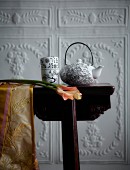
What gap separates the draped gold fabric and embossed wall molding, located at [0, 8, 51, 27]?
1.17m

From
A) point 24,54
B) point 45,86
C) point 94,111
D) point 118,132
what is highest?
point 24,54

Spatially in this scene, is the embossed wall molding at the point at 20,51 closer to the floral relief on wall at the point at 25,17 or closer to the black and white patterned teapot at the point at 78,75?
the floral relief on wall at the point at 25,17

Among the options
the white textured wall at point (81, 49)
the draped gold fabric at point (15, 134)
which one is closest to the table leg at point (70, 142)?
the draped gold fabric at point (15, 134)

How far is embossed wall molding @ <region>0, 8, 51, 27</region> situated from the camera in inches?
84.1

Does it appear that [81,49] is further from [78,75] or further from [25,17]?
[78,75]

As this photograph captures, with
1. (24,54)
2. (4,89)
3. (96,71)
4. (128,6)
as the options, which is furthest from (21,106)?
(128,6)

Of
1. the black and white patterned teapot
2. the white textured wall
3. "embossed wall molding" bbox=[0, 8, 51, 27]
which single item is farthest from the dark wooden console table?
"embossed wall molding" bbox=[0, 8, 51, 27]

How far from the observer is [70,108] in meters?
1.10

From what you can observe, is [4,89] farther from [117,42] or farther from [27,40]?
[117,42]

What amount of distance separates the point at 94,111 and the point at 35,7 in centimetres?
124

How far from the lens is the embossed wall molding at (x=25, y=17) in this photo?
2137mm

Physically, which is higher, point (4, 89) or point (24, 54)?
point (24, 54)

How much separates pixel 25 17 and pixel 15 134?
1294 mm

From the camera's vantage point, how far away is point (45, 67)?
1.30 meters
